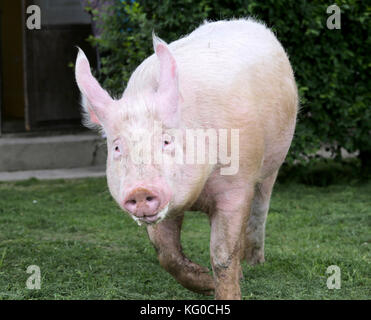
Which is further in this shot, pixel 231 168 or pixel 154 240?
pixel 154 240

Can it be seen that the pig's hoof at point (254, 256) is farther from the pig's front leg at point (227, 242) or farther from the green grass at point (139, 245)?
the pig's front leg at point (227, 242)

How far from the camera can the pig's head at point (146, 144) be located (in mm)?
3527

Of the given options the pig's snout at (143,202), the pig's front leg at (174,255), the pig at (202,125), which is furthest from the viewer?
the pig's front leg at (174,255)

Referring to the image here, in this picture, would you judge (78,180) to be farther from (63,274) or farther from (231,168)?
(231,168)

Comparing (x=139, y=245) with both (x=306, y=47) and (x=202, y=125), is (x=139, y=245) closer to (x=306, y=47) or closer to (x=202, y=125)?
(x=202, y=125)

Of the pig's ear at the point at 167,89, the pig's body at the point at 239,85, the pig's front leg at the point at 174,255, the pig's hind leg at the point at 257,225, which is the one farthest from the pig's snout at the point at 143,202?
the pig's hind leg at the point at 257,225

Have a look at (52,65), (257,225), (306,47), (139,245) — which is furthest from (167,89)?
(52,65)

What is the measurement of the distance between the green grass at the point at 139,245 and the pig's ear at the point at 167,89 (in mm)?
1251

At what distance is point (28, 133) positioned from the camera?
389 inches

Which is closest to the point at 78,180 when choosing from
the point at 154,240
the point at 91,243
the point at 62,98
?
the point at 62,98

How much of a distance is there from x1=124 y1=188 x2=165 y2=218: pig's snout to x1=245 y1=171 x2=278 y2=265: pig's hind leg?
2.02m

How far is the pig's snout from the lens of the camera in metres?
3.48

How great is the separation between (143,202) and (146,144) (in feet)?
0.95
